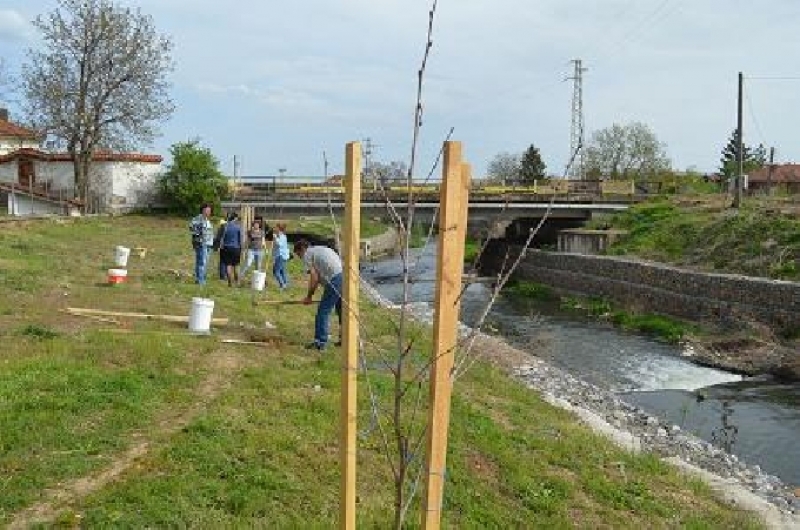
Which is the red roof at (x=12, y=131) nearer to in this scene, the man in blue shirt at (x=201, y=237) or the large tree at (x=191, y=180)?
the large tree at (x=191, y=180)

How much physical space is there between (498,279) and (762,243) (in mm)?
30066

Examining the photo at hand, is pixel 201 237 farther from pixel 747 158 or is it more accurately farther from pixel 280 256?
pixel 747 158

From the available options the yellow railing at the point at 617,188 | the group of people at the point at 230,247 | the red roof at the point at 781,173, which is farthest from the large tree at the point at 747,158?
the group of people at the point at 230,247

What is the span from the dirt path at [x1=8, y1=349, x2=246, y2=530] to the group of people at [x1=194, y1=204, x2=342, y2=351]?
1.89m

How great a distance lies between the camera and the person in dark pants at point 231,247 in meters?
20.0

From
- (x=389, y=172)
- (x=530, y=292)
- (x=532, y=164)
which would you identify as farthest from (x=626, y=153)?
(x=389, y=172)

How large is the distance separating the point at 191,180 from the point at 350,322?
149 feet

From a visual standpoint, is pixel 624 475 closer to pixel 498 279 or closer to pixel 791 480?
pixel 791 480

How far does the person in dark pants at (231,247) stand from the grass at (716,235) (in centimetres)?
1818

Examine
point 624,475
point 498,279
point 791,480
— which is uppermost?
point 498,279

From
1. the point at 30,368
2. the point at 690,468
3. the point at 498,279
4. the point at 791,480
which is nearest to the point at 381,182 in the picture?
the point at 498,279

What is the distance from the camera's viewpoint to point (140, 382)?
9.41 meters

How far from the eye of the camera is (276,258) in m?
21.8

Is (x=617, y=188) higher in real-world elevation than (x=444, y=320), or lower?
higher
